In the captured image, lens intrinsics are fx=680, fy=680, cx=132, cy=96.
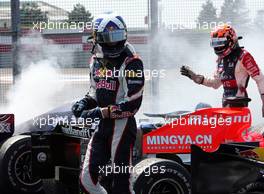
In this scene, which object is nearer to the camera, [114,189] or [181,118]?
[114,189]

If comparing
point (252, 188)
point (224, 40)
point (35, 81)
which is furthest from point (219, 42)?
point (35, 81)

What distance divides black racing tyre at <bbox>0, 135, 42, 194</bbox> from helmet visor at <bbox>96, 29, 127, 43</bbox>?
1.82 metres

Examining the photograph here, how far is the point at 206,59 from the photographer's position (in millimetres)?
10547

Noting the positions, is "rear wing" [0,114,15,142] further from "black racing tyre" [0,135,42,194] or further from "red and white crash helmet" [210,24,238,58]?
"red and white crash helmet" [210,24,238,58]

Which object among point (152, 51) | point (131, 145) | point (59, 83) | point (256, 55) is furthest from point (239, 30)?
point (131, 145)

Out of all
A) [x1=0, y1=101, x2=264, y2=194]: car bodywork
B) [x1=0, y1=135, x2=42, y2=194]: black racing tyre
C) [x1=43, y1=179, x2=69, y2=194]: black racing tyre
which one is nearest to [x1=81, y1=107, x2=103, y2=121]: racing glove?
[x1=0, y1=101, x2=264, y2=194]: car bodywork

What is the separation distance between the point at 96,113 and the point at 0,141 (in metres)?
2.11

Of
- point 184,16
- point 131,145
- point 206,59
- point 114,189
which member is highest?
point 184,16

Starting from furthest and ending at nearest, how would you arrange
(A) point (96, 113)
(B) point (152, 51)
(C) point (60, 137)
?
(B) point (152, 51) → (C) point (60, 137) → (A) point (96, 113)

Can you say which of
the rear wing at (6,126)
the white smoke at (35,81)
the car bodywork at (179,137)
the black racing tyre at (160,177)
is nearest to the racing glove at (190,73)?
the car bodywork at (179,137)

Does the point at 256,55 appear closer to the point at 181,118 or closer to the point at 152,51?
the point at 152,51

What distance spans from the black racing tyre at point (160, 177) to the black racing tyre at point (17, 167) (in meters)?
1.59

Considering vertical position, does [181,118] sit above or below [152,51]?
below

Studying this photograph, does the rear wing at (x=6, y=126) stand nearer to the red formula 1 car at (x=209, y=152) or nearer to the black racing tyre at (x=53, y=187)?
the black racing tyre at (x=53, y=187)
